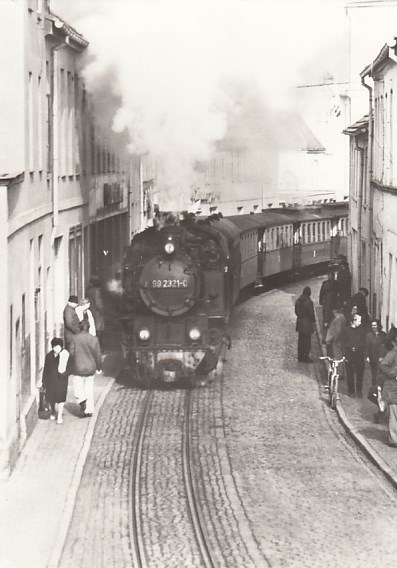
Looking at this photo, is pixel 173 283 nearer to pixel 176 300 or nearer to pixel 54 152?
pixel 176 300

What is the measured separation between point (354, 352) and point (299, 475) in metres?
5.02

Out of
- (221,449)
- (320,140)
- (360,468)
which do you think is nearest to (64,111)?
(221,449)

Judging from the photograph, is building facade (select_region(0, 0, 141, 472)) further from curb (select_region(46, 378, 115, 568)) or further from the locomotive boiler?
the locomotive boiler

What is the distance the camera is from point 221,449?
48.0ft

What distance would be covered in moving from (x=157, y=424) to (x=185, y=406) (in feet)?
4.39

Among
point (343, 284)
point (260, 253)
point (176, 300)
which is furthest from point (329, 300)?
point (260, 253)

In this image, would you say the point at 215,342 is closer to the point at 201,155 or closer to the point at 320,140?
the point at 201,155

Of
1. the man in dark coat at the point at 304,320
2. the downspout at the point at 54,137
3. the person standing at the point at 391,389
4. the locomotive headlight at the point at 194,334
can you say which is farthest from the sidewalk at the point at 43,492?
the man in dark coat at the point at 304,320

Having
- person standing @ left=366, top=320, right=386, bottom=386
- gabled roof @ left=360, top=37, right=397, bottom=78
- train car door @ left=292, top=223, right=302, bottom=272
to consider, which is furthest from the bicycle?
train car door @ left=292, top=223, right=302, bottom=272

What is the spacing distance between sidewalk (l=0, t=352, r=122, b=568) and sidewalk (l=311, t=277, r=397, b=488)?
11.3 feet

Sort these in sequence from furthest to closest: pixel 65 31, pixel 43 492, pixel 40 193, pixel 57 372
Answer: pixel 65 31 < pixel 40 193 < pixel 57 372 < pixel 43 492

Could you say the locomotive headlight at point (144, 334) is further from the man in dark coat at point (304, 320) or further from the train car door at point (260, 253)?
the train car door at point (260, 253)

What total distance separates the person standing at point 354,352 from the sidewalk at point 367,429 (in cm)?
20

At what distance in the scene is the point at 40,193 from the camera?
61.0ft
